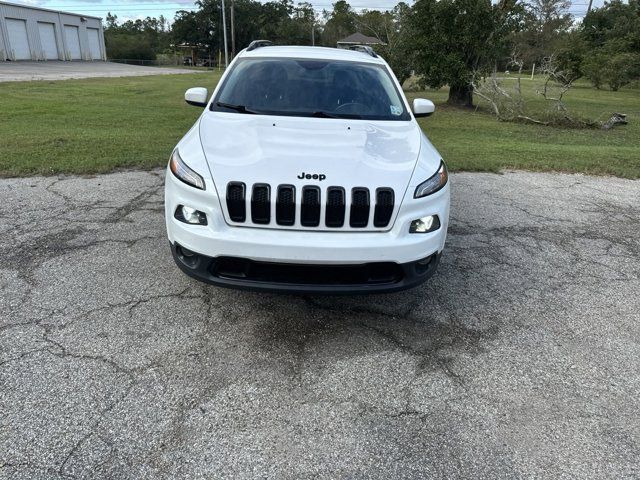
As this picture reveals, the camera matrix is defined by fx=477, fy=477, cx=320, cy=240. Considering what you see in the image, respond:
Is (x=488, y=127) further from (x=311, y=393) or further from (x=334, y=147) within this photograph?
(x=311, y=393)

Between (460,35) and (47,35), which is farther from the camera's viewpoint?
(47,35)

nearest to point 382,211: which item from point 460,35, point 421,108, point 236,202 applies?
point 236,202

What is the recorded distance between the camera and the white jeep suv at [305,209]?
2801 mm

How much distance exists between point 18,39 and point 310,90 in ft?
168

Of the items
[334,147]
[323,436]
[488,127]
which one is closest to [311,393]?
[323,436]

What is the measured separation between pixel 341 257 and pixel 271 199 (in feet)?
1.75

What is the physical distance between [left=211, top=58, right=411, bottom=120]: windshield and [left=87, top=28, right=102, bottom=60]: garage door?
5967 centimetres

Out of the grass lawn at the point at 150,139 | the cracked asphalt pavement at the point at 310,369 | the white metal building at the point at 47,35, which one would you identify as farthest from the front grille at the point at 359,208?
the white metal building at the point at 47,35

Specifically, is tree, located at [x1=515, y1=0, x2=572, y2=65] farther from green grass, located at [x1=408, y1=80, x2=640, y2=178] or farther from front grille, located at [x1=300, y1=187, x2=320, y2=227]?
front grille, located at [x1=300, y1=187, x2=320, y2=227]

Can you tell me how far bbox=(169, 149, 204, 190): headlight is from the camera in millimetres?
2936

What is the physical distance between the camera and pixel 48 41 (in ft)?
156

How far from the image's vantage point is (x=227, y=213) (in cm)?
285

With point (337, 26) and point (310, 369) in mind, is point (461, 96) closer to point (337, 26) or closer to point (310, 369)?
point (310, 369)

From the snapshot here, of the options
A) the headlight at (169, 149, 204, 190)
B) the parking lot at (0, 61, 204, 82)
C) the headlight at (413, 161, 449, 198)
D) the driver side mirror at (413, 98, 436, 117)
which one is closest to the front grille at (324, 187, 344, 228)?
the headlight at (413, 161, 449, 198)
